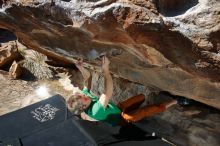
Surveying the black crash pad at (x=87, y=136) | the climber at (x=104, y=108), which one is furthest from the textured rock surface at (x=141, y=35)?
the black crash pad at (x=87, y=136)

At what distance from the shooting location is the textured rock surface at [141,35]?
3049 mm

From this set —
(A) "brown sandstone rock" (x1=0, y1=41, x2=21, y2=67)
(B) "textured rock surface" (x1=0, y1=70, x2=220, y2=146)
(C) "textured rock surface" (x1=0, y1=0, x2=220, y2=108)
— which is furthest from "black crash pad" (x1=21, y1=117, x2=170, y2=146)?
(A) "brown sandstone rock" (x1=0, y1=41, x2=21, y2=67)

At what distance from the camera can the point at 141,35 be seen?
3.21 m

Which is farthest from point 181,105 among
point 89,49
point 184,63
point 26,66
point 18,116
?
point 26,66

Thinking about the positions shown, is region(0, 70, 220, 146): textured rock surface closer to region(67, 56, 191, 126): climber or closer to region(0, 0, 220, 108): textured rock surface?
region(67, 56, 191, 126): climber

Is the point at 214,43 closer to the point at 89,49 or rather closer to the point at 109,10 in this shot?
the point at 109,10

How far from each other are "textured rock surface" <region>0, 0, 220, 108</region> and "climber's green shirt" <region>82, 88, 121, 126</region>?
0.50 m

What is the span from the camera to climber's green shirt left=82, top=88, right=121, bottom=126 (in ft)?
12.8

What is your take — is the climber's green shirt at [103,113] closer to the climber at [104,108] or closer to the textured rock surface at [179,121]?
the climber at [104,108]

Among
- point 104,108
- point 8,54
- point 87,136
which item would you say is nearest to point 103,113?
point 104,108

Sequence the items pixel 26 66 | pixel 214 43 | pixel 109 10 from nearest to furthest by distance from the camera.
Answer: pixel 214 43, pixel 109 10, pixel 26 66

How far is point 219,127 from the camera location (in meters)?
4.57

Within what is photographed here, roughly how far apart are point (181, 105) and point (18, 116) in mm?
1860

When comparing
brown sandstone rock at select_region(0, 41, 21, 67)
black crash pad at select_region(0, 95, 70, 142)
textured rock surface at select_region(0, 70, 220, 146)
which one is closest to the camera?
black crash pad at select_region(0, 95, 70, 142)
